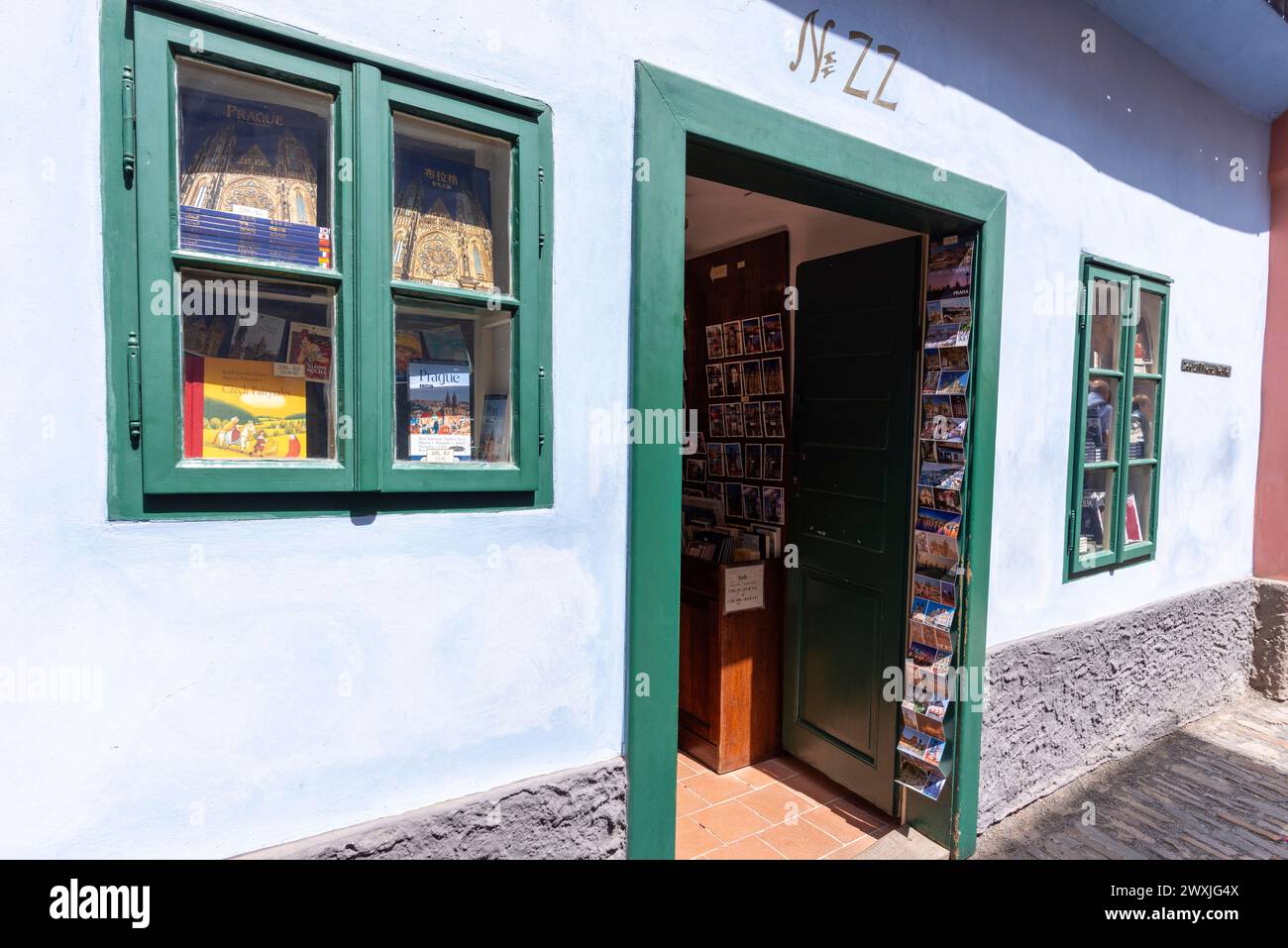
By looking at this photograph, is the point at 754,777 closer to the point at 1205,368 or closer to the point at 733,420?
the point at 733,420

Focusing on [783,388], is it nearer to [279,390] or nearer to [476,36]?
[476,36]

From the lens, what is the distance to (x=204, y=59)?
1618mm

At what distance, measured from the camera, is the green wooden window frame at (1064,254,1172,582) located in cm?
374

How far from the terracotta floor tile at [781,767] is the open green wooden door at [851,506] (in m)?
0.07


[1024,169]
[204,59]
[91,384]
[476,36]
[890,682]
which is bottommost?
[890,682]

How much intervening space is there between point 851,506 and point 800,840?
164 cm

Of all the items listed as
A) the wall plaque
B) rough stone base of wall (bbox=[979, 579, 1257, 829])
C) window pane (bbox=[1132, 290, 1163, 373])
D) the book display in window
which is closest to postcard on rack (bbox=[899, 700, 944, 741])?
the book display in window

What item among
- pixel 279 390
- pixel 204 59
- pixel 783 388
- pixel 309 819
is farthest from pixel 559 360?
pixel 783 388

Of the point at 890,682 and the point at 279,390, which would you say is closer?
the point at 279,390

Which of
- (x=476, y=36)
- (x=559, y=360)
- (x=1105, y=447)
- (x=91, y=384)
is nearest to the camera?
(x=91, y=384)

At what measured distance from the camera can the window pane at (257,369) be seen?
166cm

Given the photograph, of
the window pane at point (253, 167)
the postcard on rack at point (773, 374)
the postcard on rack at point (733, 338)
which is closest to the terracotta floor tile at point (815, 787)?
the postcard on rack at point (773, 374)

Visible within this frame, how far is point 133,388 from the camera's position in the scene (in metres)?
1.56
